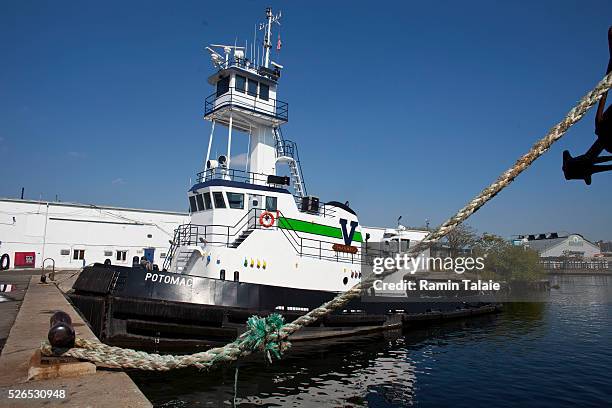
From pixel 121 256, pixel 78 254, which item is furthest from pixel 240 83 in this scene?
pixel 121 256

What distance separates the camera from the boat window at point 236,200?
1246 centimetres

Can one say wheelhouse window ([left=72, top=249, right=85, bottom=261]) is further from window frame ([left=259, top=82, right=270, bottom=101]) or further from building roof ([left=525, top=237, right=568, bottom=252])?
building roof ([left=525, top=237, right=568, bottom=252])

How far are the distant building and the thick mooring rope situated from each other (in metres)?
87.1

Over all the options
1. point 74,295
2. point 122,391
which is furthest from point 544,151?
point 74,295

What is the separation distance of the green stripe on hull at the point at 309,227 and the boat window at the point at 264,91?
5515 mm

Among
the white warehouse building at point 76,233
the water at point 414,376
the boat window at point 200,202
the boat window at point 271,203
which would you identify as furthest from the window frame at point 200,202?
the white warehouse building at point 76,233

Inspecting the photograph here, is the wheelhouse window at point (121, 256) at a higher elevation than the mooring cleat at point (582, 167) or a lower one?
lower

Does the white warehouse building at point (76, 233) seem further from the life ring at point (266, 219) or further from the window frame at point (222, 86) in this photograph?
the life ring at point (266, 219)

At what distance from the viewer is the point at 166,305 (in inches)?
396

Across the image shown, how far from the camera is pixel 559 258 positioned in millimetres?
77000

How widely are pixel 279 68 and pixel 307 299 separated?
974cm

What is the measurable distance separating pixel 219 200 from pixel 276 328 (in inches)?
361

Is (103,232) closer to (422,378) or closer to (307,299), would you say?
(307,299)

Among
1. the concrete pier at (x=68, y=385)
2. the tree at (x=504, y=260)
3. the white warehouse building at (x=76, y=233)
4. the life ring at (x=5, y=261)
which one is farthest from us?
the tree at (x=504, y=260)
